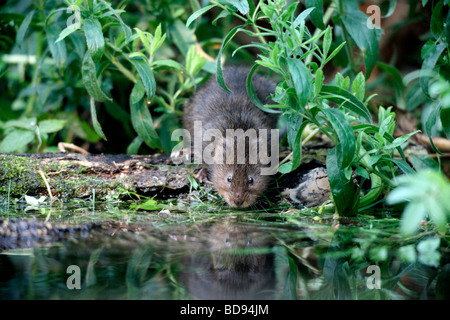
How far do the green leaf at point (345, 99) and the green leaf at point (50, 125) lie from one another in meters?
3.15

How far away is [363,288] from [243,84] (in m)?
3.46

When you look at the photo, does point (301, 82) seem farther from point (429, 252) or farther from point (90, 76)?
point (90, 76)

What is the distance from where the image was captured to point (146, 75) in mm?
4195

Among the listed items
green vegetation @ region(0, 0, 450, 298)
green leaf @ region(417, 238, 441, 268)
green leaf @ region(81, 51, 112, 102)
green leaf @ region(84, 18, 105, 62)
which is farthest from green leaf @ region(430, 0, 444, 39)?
green leaf @ region(81, 51, 112, 102)

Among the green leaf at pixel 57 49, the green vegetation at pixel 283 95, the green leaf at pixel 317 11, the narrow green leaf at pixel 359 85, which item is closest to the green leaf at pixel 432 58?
the green vegetation at pixel 283 95

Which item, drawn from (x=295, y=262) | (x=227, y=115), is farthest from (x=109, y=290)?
(x=227, y=115)

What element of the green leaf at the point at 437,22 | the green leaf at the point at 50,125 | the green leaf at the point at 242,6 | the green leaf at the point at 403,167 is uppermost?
the green leaf at the point at 437,22

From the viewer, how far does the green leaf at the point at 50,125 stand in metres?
5.14

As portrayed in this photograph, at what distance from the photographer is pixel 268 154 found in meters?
4.56

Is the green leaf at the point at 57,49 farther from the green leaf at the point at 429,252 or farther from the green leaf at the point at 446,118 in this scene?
the green leaf at the point at 429,252

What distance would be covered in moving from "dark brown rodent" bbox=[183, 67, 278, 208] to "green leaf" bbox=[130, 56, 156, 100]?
871mm

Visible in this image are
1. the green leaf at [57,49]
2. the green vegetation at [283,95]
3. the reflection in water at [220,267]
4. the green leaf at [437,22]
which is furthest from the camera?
the green leaf at [57,49]

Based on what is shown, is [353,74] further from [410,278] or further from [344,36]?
[410,278]
